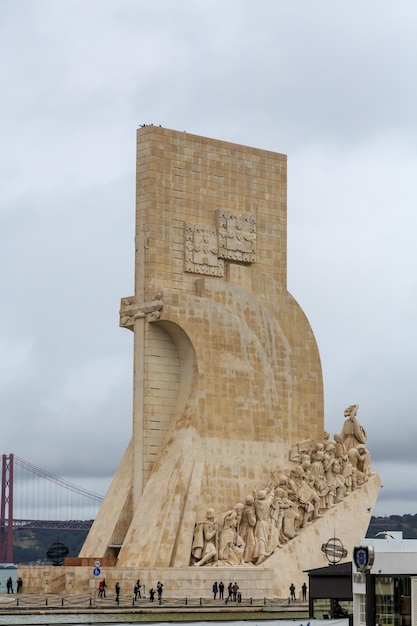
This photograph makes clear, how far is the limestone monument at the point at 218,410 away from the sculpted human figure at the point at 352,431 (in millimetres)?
37

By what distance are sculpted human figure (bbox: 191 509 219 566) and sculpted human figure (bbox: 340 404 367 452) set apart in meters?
5.43

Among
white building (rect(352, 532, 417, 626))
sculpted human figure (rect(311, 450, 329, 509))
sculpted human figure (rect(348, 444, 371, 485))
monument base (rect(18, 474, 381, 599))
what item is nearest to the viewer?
white building (rect(352, 532, 417, 626))

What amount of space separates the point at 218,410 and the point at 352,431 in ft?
14.3

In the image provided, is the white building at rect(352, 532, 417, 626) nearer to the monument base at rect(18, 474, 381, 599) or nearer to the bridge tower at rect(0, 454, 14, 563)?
the monument base at rect(18, 474, 381, 599)

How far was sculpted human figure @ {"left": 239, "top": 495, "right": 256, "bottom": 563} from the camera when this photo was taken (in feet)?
116

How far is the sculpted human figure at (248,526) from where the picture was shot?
116ft

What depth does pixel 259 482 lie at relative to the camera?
36.9m

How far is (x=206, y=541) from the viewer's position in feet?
114

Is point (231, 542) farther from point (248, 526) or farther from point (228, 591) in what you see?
point (228, 591)

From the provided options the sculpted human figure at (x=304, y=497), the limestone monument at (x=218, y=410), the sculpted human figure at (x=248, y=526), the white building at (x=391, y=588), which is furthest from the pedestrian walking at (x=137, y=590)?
the white building at (x=391, y=588)

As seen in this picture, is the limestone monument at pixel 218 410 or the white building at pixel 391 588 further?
the limestone monument at pixel 218 410

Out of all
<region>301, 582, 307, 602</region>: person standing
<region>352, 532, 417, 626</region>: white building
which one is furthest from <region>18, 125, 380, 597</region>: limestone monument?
<region>352, 532, 417, 626</region>: white building

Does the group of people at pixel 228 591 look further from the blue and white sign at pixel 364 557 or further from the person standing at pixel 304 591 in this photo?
the blue and white sign at pixel 364 557

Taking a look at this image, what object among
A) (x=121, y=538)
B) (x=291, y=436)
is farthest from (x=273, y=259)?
(x=121, y=538)
